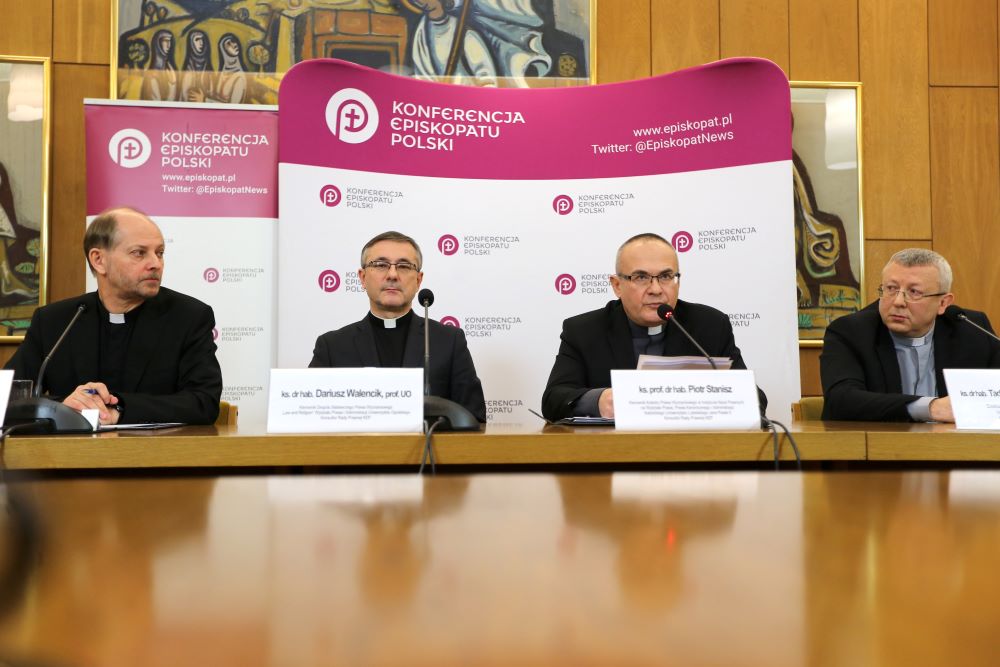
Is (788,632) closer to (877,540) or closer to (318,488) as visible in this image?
(877,540)

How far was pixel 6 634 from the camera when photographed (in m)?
0.35

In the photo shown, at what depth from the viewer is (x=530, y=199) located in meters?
4.49

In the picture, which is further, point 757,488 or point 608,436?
point 608,436

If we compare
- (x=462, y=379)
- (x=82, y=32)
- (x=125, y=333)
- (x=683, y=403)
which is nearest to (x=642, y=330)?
(x=462, y=379)

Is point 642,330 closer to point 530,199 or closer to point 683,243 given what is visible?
point 683,243

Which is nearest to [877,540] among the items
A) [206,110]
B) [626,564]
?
[626,564]

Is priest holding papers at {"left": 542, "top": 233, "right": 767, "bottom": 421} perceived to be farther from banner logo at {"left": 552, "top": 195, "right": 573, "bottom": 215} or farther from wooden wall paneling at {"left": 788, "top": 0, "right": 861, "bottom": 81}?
wooden wall paneling at {"left": 788, "top": 0, "right": 861, "bottom": 81}

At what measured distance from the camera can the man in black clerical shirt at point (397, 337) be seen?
11.5ft

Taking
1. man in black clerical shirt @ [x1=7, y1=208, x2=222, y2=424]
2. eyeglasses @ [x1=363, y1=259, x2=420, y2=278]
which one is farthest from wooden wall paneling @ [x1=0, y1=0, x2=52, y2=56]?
eyeglasses @ [x1=363, y1=259, x2=420, y2=278]

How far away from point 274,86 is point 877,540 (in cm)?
465

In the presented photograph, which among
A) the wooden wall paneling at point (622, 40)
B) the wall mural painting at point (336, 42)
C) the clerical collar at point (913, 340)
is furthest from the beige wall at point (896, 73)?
the clerical collar at point (913, 340)

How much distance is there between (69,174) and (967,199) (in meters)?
5.07

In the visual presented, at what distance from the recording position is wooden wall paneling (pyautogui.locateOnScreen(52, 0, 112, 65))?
15.6ft

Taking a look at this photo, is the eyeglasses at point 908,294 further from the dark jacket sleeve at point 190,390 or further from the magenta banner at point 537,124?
the dark jacket sleeve at point 190,390
